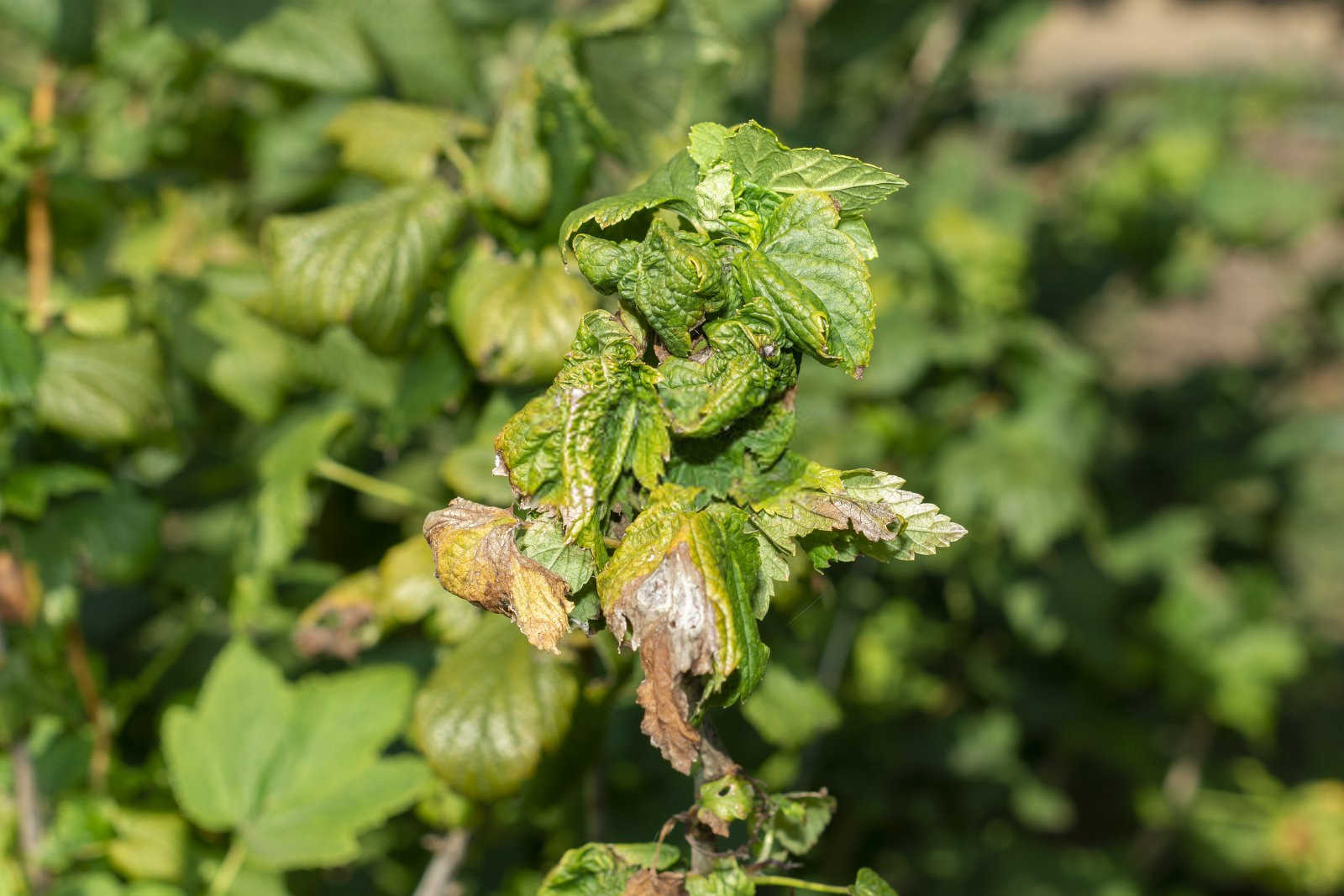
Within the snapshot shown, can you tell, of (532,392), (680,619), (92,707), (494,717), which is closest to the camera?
(680,619)

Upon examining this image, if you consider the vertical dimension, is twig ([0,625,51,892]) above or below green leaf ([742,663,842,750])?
below

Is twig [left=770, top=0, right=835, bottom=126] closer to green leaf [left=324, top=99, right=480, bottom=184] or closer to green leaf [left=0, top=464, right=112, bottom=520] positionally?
green leaf [left=324, top=99, right=480, bottom=184]

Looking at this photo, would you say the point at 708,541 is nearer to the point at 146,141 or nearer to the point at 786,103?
the point at 146,141

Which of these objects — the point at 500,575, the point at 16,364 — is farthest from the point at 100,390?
the point at 500,575

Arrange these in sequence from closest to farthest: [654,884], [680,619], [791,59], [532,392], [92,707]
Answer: [680,619]
[654,884]
[532,392]
[92,707]
[791,59]

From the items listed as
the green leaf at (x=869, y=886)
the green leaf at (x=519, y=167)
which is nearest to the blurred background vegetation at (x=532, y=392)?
the green leaf at (x=519, y=167)

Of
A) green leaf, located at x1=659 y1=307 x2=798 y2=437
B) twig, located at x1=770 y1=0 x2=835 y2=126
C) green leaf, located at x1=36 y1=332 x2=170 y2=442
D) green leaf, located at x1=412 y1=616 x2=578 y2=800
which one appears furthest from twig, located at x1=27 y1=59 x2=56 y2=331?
twig, located at x1=770 y1=0 x2=835 y2=126

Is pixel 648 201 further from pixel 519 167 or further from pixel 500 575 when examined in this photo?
pixel 519 167
